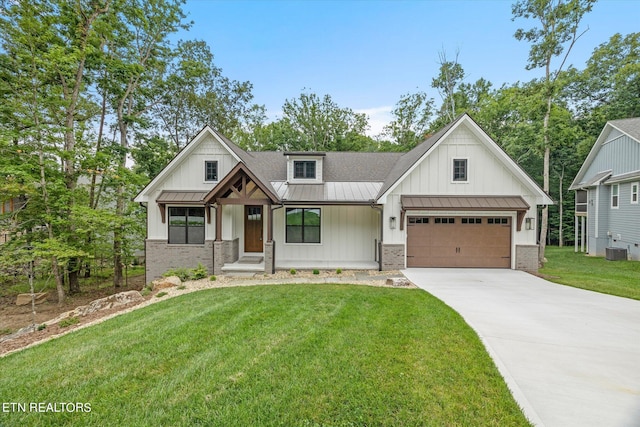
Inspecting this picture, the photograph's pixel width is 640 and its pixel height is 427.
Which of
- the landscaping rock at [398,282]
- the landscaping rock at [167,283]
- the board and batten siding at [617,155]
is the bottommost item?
the landscaping rock at [167,283]

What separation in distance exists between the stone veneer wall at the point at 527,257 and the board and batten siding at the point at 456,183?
241mm

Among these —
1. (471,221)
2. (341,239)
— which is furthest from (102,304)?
(471,221)

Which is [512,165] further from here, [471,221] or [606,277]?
[606,277]

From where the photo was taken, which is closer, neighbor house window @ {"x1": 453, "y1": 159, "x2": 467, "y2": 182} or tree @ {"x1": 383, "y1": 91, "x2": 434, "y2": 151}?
neighbor house window @ {"x1": 453, "y1": 159, "x2": 467, "y2": 182}

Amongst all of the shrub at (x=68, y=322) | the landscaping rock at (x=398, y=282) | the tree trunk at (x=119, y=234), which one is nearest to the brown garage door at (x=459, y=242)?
the landscaping rock at (x=398, y=282)

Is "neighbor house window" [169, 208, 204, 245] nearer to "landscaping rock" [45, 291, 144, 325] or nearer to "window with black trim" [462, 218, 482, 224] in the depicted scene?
"landscaping rock" [45, 291, 144, 325]

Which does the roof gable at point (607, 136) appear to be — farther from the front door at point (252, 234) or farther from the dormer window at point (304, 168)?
the front door at point (252, 234)

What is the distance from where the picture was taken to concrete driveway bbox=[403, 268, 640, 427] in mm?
3172

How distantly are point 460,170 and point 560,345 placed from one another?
789 centimetres

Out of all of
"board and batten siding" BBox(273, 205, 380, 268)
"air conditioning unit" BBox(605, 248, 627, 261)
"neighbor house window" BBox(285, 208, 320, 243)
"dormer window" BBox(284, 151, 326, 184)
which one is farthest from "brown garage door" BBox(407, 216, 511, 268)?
"air conditioning unit" BBox(605, 248, 627, 261)

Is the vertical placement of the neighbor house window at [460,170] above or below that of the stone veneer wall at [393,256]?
above

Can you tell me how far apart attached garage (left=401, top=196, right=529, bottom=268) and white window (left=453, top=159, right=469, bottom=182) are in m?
0.80

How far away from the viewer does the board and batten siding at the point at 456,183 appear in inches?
438

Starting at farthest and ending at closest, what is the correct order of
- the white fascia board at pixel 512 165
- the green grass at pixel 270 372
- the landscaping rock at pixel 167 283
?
the white fascia board at pixel 512 165 → the landscaping rock at pixel 167 283 → the green grass at pixel 270 372
